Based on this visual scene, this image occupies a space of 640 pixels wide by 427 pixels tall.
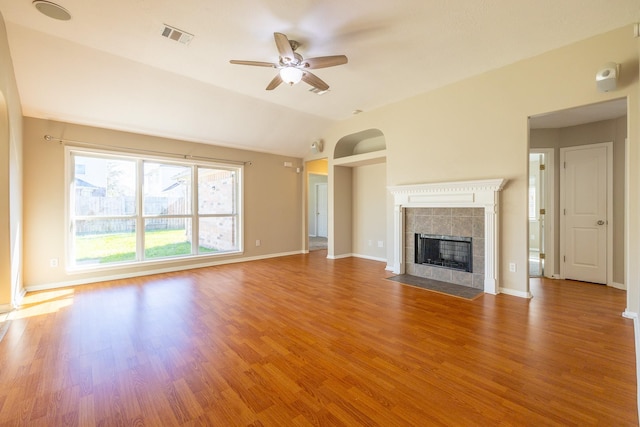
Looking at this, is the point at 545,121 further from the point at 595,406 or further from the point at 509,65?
the point at 595,406

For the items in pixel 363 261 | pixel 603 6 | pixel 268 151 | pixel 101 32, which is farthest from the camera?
pixel 268 151

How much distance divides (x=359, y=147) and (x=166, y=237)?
4.53m

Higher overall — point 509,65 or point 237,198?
point 509,65

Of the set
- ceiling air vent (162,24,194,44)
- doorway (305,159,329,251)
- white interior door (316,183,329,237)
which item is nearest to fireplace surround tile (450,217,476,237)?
ceiling air vent (162,24,194,44)

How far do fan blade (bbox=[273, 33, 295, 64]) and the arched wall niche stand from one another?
3302 mm

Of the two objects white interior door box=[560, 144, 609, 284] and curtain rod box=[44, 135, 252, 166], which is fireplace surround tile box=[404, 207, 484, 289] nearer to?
white interior door box=[560, 144, 609, 284]

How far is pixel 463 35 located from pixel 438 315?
3.02 meters

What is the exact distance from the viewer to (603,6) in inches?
102

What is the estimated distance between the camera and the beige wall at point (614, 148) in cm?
399

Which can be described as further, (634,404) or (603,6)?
(603,6)

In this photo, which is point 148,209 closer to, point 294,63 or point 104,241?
point 104,241

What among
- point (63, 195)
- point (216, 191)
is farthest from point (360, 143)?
point (63, 195)

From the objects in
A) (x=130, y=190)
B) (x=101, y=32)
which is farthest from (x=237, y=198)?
(x=101, y=32)

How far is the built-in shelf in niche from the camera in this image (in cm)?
588
